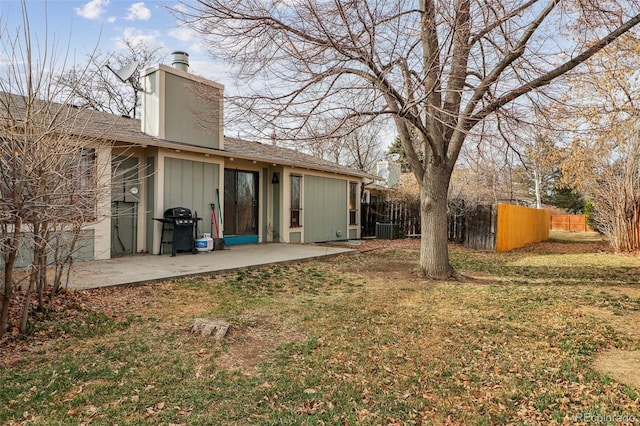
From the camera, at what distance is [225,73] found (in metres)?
6.36

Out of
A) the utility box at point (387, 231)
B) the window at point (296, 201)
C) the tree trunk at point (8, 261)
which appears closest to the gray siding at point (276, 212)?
the window at point (296, 201)

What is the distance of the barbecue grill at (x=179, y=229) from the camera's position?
8039mm

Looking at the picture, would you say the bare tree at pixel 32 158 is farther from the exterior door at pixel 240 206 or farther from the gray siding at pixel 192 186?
the exterior door at pixel 240 206

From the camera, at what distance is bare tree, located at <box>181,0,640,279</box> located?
205 inches

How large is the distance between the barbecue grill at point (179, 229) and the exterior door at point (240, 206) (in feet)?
5.97

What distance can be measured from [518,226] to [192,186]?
37.3 ft

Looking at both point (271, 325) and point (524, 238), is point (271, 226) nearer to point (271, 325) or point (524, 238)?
point (271, 325)

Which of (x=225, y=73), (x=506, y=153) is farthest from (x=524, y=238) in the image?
(x=225, y=73)

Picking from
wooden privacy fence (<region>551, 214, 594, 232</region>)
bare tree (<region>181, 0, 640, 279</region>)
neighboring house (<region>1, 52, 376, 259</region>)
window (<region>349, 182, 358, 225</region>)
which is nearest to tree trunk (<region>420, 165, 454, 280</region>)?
bare tree (<region>181, 0, 640, 279</region>)

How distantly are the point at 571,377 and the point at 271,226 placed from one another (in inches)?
367

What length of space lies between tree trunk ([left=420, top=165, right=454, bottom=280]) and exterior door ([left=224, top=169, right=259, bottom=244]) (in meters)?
5.52

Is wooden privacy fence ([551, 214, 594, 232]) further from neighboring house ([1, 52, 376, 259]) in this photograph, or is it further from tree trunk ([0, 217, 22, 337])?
tree trunk ([0, 217, 22, 337])

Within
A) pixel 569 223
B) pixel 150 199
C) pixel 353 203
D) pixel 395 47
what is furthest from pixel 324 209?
pixel 569 223

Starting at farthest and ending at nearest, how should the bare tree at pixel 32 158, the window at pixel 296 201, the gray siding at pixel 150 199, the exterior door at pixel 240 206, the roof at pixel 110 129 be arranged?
1. the window at pixel 296 201
2. the exterior door at pixel 240 206
3. the gray siding at pixel 150 199
4. the roof at pixel 110 129
5. the bare tree at pixel 32 158
